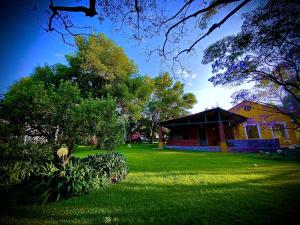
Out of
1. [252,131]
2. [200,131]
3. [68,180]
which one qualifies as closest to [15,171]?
[68,180]

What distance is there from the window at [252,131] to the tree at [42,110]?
21686 mm

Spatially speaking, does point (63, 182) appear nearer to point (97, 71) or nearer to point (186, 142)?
point (186, 142)

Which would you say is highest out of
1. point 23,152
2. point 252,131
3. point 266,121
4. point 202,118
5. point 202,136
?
point 202,118

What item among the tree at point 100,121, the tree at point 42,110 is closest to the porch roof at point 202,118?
the tree at point 100,121

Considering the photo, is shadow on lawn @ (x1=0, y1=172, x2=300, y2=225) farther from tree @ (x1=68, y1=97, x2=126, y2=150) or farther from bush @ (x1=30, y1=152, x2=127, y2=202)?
tree @ (x1=68, y1=97, x2=126, y2=150)

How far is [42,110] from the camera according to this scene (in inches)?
231

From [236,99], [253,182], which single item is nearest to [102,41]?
[236,99]

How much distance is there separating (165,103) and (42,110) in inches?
1218

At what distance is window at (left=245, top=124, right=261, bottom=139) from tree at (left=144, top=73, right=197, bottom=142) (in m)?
16.9

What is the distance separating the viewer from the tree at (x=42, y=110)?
5.63 meters

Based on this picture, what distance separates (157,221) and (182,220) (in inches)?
22.1

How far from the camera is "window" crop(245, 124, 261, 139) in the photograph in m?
19.9

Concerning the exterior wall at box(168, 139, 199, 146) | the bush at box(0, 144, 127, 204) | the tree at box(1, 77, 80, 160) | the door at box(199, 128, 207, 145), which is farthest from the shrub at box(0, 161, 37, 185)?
the door at box(199, 128, 207, 145)

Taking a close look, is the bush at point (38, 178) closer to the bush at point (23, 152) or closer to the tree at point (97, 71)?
the bush at point (23, 152)
